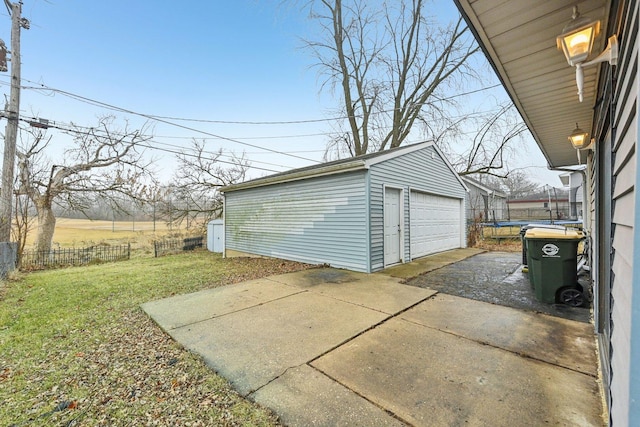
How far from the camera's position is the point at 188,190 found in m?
15.4

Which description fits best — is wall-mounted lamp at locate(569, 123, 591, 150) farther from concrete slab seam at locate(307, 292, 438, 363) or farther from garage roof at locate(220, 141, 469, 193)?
garage roof at locate(220, 141, 469, 193)

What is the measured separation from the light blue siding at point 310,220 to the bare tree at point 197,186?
6.68 m

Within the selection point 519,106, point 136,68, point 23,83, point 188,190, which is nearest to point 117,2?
point 136,68

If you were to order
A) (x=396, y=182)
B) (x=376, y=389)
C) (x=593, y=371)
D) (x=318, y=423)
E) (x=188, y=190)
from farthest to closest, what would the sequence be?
(x=188, y=190) → (x=396, y=182) → (x=593, y=371) → (x=376, y=389) → (x=318, y=423)

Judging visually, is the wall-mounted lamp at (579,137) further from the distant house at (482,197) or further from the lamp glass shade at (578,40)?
the distant house at (482,197)

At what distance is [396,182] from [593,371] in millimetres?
5220

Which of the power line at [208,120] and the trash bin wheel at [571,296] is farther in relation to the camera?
the power line at [208,120]

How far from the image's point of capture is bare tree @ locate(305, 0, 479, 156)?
47.2ft

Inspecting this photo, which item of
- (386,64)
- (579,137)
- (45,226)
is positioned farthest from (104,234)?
(579,137)

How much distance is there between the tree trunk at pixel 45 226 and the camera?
11.0 metres

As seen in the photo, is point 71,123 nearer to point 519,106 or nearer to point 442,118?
point 519,106

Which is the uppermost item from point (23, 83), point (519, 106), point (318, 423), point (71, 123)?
point (23, 83)

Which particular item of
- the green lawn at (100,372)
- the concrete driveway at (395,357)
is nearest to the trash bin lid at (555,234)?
the concrete driveway at (395,357)

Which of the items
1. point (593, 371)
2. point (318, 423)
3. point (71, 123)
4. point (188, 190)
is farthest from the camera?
point (188, 190)
